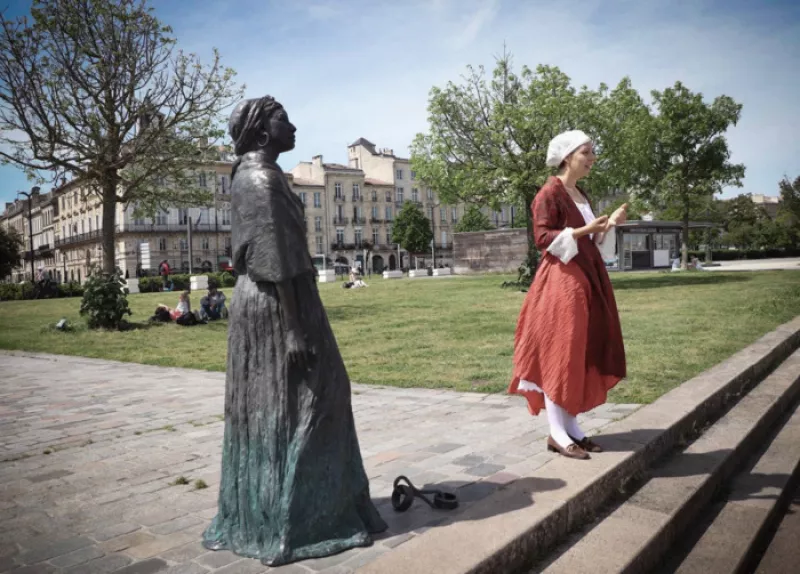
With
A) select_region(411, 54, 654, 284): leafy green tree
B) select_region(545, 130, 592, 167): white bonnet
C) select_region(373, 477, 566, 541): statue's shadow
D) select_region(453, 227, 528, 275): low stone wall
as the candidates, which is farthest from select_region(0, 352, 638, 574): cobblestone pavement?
select_region(453, 227, 528, 275): low stone wall

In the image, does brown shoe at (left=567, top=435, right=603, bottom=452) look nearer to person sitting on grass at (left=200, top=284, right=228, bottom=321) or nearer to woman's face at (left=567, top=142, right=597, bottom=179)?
woman's face at (left=567, top=142, right=597, bottom=179)

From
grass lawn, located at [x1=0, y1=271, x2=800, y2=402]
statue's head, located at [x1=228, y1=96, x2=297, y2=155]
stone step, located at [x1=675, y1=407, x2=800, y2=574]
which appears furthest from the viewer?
grass lawn, located at [x1=0, y1=271, x2=800, y2=402]

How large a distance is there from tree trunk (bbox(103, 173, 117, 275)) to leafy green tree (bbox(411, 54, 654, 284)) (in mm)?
12439

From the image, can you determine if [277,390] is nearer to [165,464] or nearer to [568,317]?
[568,317]

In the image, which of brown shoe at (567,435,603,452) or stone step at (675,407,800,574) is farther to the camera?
brown shoe at (567,435,603,452)

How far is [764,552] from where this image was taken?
3.34 meters

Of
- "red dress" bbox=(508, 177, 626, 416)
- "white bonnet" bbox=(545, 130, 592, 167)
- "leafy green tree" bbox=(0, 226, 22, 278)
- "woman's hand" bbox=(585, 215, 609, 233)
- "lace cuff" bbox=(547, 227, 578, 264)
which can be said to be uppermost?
"leafy green tree" bbox=(0, 226, 22, 278)

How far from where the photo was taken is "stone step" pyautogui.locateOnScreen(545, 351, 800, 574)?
2.77 m

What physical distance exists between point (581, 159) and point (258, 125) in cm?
216

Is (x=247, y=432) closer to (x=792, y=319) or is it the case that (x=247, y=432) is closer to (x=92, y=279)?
(x=792, y=319)

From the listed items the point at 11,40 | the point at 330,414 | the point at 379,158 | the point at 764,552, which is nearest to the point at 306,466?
the point at 330,414

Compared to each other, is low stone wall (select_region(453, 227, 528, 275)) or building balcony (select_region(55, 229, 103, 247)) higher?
building balcony (select_region(55, 229, 103, 247))

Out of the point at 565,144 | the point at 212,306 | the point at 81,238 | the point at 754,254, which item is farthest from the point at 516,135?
the point at 81,238

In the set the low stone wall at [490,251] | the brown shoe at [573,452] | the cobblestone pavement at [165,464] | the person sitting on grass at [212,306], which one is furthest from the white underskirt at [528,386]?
the low stone wall at [490,251]
